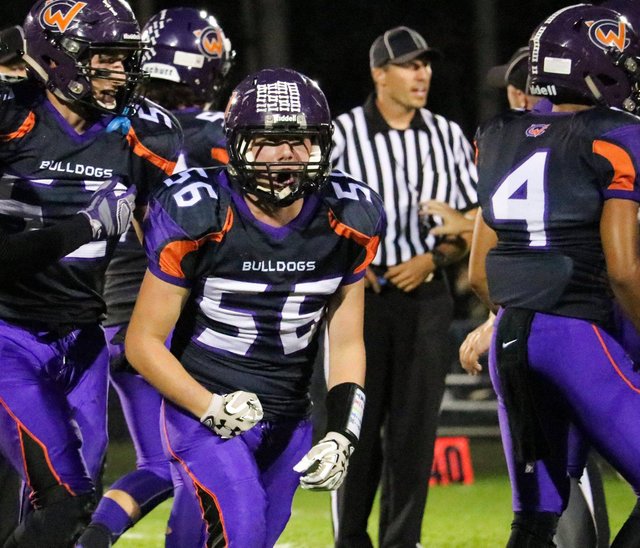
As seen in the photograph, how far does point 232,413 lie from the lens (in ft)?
11.8

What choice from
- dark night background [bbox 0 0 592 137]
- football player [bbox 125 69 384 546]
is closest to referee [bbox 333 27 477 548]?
football player [bbox 125 69 384 546]

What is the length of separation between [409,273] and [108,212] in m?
1.65

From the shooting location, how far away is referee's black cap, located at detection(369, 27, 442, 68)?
5746 millimetres

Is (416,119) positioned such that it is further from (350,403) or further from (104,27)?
(350,403)

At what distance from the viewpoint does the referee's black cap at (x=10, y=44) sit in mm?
5504

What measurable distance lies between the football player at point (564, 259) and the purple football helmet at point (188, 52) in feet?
5.52

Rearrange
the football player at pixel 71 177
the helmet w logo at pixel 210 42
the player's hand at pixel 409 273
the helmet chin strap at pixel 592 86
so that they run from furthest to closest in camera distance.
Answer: the helmet w logo at pixel 210 42, the player's hand at pixel 409 273, the football player at pixel 71 177, the helmet chin strap at pixel 592 86

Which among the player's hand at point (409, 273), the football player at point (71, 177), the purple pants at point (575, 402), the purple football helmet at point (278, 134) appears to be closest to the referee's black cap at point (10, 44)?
the football player at point (71, 177)

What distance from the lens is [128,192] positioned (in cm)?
422

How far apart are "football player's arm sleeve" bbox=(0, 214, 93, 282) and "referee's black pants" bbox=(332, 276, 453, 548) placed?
1.67m

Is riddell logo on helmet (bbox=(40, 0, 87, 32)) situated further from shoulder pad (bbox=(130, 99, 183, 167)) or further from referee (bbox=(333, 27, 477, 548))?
referee (bbox=(333, 27, 477, 548))

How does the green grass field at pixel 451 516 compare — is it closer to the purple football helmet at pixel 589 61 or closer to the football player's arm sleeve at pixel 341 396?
the football player's arm sleeve at pixel 341 396

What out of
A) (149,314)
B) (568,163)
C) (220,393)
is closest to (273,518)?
(220,393)

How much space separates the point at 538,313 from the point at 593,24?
836mm
